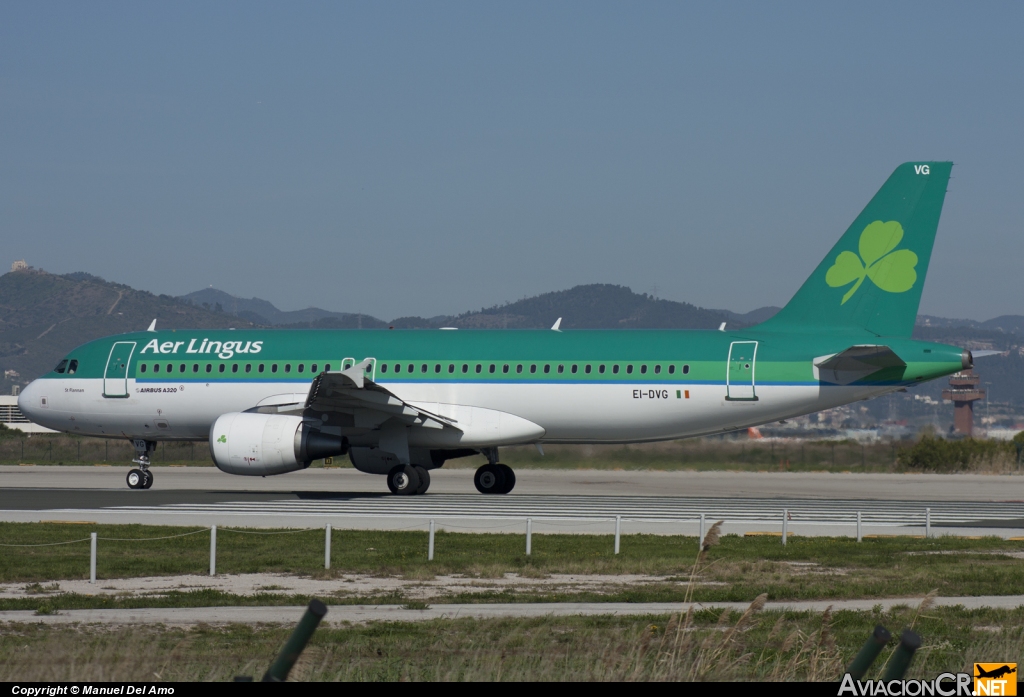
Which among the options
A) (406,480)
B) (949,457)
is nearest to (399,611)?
(406,480)

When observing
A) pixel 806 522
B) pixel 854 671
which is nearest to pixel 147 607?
pixel 854 671

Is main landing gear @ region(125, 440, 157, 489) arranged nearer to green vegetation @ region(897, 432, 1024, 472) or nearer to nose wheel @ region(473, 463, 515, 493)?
nose wheel @ region(473, 463, 515, 493)

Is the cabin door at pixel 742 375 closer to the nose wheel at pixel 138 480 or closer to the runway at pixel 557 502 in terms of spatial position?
the runway at pixel 557 502

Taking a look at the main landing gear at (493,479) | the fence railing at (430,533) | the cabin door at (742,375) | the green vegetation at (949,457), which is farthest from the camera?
the green vegetation at (949,457)

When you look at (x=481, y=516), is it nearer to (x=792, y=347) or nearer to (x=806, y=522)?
(x=806, y=522)

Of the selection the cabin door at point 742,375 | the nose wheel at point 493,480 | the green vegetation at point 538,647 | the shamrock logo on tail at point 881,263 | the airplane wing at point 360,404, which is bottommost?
the nose wheel at point 493,480

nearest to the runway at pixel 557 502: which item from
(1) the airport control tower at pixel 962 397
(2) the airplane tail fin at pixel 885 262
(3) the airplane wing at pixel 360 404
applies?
(3) the airplane wing at pixel 360 404
